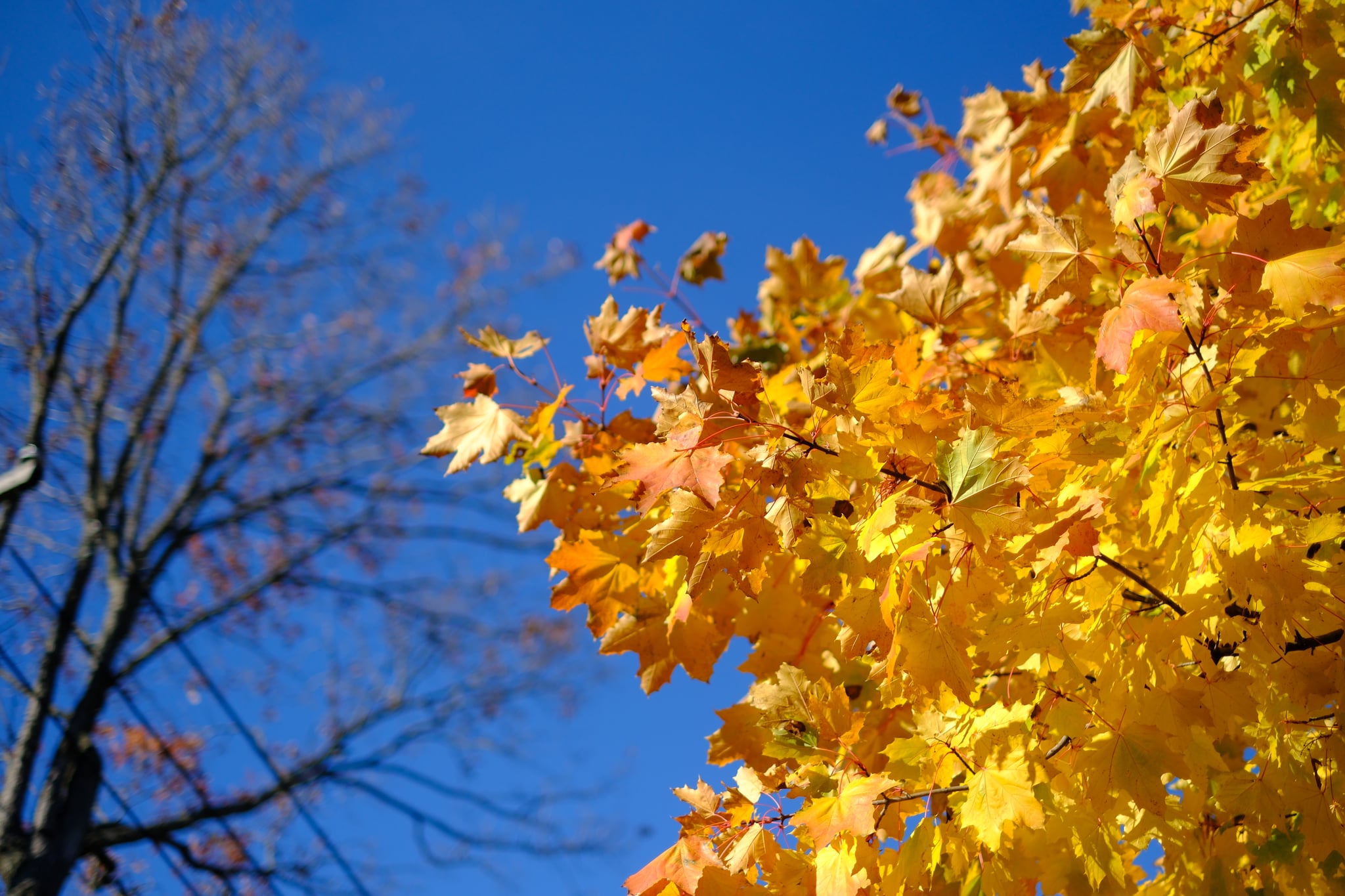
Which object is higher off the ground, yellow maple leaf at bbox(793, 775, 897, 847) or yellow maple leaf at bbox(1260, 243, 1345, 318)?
yellow maple leaf at bbox(1260, 243, 1345, 318)

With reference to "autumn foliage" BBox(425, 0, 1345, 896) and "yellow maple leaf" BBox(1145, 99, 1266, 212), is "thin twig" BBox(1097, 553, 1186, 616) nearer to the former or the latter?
"autumn foliage" BBox(425, 0, 1345, 896)

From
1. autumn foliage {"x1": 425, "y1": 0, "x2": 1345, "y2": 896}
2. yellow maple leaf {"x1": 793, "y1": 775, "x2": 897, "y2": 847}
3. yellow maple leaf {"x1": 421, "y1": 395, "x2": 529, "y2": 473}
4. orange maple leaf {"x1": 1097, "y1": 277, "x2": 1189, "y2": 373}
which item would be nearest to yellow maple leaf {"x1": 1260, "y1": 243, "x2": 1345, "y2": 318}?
autumn foliage {"x1": 425, "y1": 0, "x2": 1345, "y2": 896}

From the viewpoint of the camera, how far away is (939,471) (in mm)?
1189

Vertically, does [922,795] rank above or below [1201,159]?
below

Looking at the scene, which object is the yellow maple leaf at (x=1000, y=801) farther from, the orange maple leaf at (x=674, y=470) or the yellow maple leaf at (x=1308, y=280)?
the yellow maple leaf at (x=1308, y=280)

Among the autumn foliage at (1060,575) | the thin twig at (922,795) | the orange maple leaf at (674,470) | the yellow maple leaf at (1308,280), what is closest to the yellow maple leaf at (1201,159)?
the autumn foliage at (1060,575)

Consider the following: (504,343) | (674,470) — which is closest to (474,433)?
(504,343)

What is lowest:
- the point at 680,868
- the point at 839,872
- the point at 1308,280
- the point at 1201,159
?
the point at 839,872

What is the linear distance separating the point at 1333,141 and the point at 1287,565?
1148 mm

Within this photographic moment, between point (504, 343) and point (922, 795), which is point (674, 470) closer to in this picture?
point (922, 795)

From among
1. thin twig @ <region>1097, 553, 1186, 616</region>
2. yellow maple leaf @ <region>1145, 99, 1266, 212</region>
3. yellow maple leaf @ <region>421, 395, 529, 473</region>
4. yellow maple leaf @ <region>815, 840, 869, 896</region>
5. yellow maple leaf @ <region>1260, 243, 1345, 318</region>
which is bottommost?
yellow maple leaf @ <region>815, 840, 869, 896</region>

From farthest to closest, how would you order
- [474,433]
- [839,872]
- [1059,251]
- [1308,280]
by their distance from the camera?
[474,433]
[1059,251]
[839,872]
[1308,280]

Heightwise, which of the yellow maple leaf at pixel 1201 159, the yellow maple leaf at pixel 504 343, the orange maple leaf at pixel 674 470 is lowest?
the orange maple leaf at pixel 674 470

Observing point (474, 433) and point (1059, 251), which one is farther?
point (474, 433)
